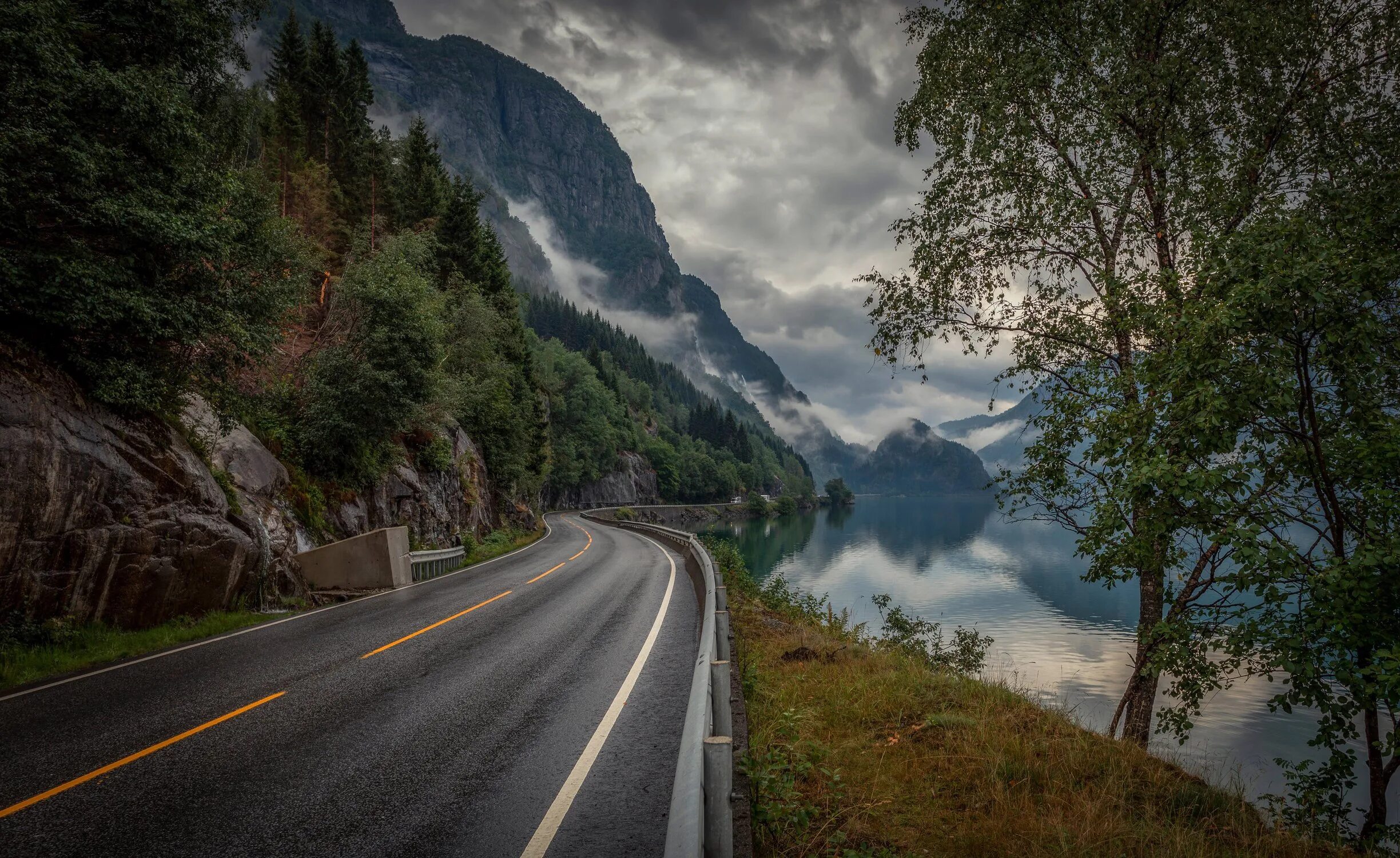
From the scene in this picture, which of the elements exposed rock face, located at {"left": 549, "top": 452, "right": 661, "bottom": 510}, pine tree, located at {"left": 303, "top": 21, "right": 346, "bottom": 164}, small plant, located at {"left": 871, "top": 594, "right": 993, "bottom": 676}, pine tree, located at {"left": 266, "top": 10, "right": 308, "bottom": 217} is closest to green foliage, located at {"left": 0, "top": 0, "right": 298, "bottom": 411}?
small plant, located at {"left": 871, "top": 594, "right": 993, "bottom": 676}

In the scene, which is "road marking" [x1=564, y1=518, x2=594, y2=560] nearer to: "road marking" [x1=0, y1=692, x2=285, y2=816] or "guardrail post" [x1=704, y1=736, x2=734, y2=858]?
"road marking" [x1=0, y1=692, x2=285, y2=816]

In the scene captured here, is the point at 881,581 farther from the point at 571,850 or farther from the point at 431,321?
the point at 571,850

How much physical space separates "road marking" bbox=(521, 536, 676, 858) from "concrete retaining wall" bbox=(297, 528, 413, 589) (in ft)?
30.5

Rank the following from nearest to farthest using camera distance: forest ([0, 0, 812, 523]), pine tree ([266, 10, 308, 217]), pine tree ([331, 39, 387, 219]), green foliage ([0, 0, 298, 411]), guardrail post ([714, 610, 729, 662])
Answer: guardrail post ([714, 610, 729, 662]) → green foliage ([0, 0, 298, 411]) → forest ([0, 0, 812, 523]) → pine tree ([266, 10, 308, 217]) → pine tree ([331, 39, 387, 219])

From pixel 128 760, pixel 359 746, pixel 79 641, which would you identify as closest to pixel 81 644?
pixel 79 641

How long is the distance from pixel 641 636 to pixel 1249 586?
7.87 metres

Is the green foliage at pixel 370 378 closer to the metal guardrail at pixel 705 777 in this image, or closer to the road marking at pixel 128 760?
the road marking at pixel 128 760

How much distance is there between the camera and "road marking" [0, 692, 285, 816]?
4.29 metres

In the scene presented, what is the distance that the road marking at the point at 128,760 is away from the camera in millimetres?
4289

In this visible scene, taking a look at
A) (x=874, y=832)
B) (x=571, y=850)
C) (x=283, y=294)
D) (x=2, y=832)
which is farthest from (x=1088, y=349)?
(x=283, y=294)

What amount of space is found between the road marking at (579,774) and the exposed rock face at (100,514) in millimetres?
8432

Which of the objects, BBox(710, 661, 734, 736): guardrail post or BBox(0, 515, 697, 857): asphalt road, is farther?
BBox(710, 661, 734, 736): guardrail post

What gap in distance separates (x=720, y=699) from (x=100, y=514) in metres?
10.7

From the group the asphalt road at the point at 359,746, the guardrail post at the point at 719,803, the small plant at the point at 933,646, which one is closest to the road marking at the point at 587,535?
the small plant at the point at 933,646
